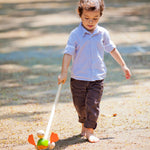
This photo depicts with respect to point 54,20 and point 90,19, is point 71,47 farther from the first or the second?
point 54,20

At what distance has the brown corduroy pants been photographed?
12.2 ft

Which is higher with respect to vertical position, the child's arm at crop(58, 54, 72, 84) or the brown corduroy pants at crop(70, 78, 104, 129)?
the child's arm at crop(58, 54, 72, 84)

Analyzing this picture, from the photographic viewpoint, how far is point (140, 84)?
622cm

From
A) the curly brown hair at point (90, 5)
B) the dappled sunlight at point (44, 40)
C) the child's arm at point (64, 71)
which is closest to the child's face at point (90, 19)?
the curly brown hair at point (90, 5)

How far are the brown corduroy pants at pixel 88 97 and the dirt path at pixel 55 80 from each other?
262mm

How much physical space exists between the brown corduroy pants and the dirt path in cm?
26

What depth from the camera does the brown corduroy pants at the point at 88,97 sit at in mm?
3714

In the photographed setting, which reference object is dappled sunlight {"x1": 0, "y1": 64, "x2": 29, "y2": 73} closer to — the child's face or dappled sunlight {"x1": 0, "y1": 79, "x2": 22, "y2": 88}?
dappled sunlight {"x1": 0, "y1": 79, "x2": 22, "y2": 88}

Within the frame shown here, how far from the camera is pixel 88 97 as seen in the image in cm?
372

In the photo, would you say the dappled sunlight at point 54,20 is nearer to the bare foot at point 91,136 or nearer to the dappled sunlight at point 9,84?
the dappled sunlight at point 9,84

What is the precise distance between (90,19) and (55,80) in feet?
10.6

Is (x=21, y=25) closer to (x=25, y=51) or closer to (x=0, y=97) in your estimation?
(x=25, y=51)

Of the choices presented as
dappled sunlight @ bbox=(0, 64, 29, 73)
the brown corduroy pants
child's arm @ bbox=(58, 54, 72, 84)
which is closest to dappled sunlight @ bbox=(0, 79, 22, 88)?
dappled sunlight @ bbox=(0, 64, 29, 73)

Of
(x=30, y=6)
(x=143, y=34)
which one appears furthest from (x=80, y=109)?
(x=30, y=6)
